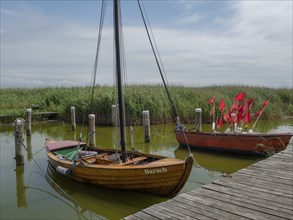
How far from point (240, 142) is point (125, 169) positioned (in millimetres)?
6592

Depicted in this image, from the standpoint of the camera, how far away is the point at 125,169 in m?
8.04

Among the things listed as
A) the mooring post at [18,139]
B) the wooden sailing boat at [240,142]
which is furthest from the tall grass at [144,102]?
the mooring post at [18,139]

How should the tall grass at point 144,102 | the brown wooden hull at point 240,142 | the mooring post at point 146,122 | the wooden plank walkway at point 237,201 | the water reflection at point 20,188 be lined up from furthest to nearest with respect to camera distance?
1. the tall grass at point 144,102
2. the mooring post at point 146,122
3. the brown wooden hull at point 240,142
4. the water reflection at point 20,188
5. the wooden plank walkway at point 237,201

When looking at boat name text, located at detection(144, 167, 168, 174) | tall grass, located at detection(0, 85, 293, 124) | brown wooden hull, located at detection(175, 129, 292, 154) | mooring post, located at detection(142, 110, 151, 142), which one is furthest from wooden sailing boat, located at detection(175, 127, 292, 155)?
tall grass, located at detection(0, 85, 293, 124)

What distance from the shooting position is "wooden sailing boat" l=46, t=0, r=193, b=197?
7832 millimetres

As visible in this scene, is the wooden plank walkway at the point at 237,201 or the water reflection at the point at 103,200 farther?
the water reflection at the point at 103,200

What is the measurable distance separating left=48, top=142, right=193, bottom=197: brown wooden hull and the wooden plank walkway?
1170 mm

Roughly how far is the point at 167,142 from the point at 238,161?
16.2ft

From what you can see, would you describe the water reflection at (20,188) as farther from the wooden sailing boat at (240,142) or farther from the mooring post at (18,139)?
the wooden sailing boat at (240,142)

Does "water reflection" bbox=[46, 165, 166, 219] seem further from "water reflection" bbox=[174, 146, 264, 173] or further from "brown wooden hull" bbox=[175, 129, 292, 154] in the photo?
"brown wooden hull" bbox=[175, 129, 292, 154]

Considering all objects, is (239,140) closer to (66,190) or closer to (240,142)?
(240,142)

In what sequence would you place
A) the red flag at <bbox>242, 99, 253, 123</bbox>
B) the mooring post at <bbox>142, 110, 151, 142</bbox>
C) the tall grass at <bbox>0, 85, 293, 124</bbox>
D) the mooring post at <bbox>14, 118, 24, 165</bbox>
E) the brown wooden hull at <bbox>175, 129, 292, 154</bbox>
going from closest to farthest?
the mooring post at <bbox>14, 118, 24, 165</bbox> < the brown wooden hull at <bbox>175, 129, 292, 154</bbox> < the red flag at <bbox>242, 99, 253, 123</bbox> < the mooring post at <bbox>142, 110, 151, 142</bbox> < the tall grass at <bbox>0, 85, 293, 124</bbox>

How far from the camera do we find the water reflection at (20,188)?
27.9ft

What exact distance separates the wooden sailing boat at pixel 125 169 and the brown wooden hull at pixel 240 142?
441 centimetres
